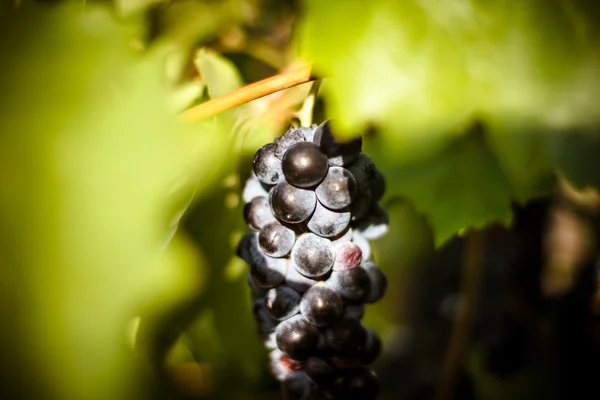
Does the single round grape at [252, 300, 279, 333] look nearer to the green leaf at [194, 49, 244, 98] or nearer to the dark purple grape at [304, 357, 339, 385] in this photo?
the dark purple grape at [304, 357, 339, 385]

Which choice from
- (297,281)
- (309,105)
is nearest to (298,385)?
(297,281)

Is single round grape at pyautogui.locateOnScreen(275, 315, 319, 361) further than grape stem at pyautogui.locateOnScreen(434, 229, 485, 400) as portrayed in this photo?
No

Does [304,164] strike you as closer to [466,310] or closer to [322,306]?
[322,306]

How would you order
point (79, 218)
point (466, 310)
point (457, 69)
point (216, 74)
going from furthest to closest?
1. point (466, 310)
2. point (216, 74)
3. point (457, 69)
4. point (79, 218)

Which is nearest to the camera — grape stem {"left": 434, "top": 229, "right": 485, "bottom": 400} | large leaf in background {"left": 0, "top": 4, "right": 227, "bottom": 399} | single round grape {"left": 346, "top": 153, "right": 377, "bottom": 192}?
large leaf in background {"left": 0, "top": 4, "right": 227, "bottom": 399}

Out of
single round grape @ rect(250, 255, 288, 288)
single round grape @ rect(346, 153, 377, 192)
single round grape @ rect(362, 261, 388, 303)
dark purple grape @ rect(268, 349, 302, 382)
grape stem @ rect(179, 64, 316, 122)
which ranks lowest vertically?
dark purple grape @ rect(268, 349, 302, 382)

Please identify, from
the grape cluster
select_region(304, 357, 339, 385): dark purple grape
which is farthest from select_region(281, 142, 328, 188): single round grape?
select_region(304, 357, 339, 385): dark purple grape

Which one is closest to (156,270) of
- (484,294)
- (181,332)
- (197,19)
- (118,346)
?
(118,346)

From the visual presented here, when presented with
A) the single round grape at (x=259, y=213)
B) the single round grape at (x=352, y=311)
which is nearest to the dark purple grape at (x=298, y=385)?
the single round grape at (x=352, y=311)
